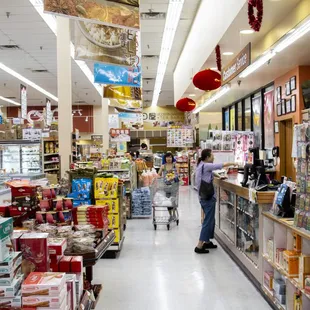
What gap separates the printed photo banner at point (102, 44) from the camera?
237 inches

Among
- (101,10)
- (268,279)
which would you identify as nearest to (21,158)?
(101,10)

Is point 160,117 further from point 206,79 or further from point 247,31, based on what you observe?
point 247,31

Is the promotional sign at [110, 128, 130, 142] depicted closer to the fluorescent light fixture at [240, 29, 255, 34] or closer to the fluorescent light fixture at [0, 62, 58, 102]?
the fluorescent light fixture at [0, 62, 58, 102]

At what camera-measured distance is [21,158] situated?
11.5 metres

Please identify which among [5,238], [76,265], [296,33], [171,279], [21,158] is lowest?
[171,279]

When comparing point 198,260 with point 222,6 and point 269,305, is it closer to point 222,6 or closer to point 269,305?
point 269,305

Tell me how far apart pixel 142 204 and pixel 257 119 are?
165 inches

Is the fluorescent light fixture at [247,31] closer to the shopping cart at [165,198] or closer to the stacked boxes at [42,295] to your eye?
Answer: the shopping cart at [165,198]

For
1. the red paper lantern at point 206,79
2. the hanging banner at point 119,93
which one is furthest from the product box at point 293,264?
the hanging banner at point 119,93

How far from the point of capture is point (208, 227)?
706cm

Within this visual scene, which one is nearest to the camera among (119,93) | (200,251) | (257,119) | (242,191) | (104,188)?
(242,191)

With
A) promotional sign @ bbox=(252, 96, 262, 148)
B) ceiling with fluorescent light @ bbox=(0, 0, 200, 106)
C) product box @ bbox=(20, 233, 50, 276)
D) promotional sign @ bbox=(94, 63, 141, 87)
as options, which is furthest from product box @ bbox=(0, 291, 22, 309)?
promotional sign @ bbox=(252, 96, 262, 148)

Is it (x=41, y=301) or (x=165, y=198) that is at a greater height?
(x=41, y=301)

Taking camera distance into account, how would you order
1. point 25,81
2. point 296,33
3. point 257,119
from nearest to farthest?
point 296,33 < point 257,119 < point 25,81
